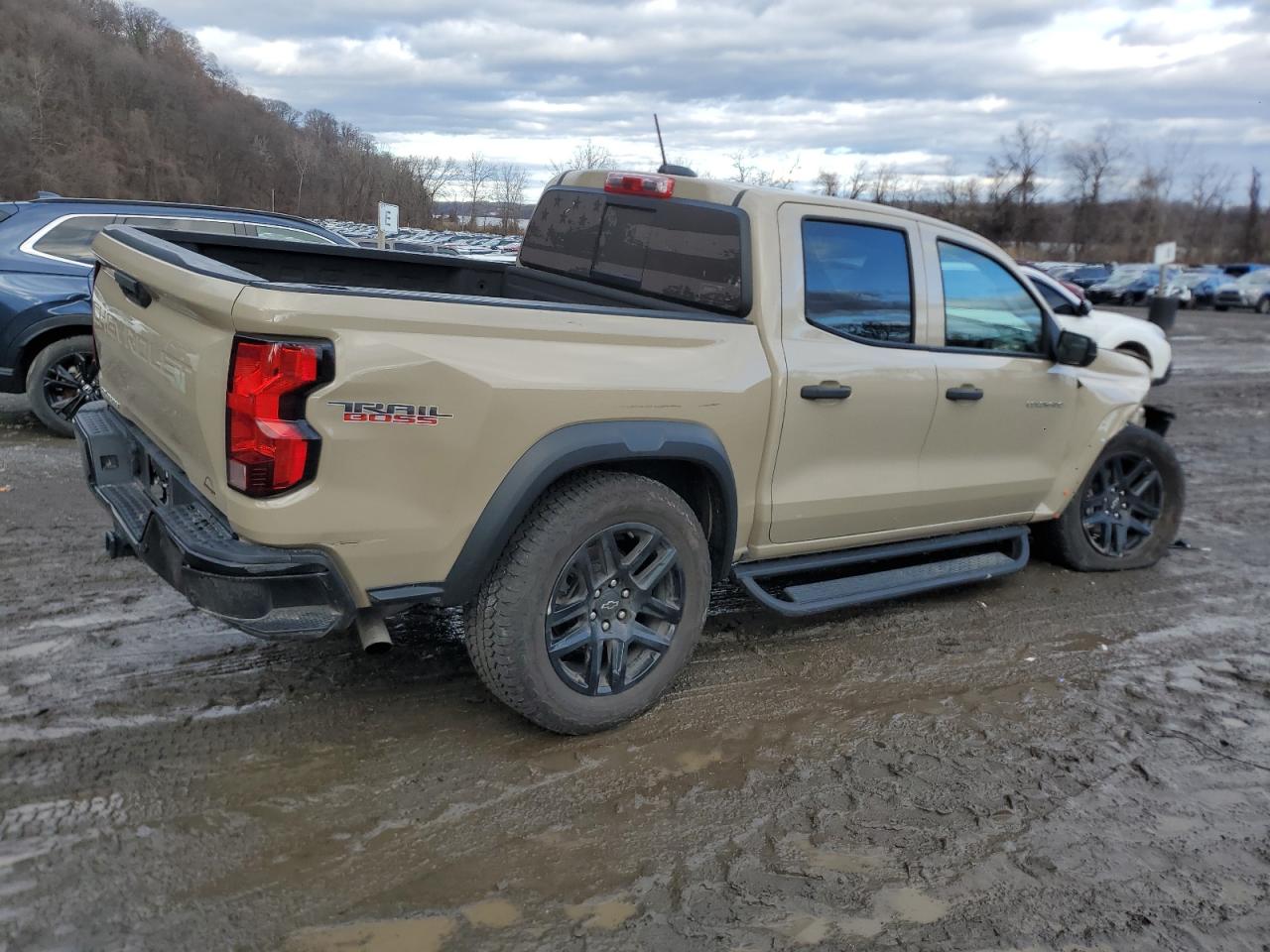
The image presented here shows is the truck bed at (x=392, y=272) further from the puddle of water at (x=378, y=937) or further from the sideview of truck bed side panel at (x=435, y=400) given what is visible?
the puddle of water at (x=378, y=937)

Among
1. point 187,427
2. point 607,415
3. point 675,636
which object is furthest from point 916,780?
point 187,427

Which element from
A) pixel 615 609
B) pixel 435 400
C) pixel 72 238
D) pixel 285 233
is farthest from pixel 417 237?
pixel 435 400

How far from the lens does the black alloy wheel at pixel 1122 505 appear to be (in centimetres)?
561

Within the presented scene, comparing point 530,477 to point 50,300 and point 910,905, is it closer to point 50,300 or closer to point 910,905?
point 910,905

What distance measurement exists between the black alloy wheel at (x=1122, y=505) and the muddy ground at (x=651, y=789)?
0.84 metres

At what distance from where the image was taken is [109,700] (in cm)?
359

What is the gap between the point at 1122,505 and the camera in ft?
18.8

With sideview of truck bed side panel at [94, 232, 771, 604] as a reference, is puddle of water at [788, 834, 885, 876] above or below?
below

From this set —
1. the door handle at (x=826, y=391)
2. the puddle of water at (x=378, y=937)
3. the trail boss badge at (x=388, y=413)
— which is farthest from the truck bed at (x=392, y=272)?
the puddle of water at (x=378, y=937)

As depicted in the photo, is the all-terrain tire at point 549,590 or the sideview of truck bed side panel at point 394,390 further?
the all-terrain tire at point 549,590

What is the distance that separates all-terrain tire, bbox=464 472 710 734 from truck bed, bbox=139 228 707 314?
92 cm

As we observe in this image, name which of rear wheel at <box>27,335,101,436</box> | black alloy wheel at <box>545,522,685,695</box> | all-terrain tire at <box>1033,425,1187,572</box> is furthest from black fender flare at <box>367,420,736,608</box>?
rear wheel at <box>27,335,101,436</box>

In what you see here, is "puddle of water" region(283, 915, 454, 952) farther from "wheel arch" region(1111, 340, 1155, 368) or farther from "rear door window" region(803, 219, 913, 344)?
"wheel arch" region(1111, 340, 1155, 368)

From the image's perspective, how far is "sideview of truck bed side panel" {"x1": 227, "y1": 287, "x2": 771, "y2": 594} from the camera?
110 inches
